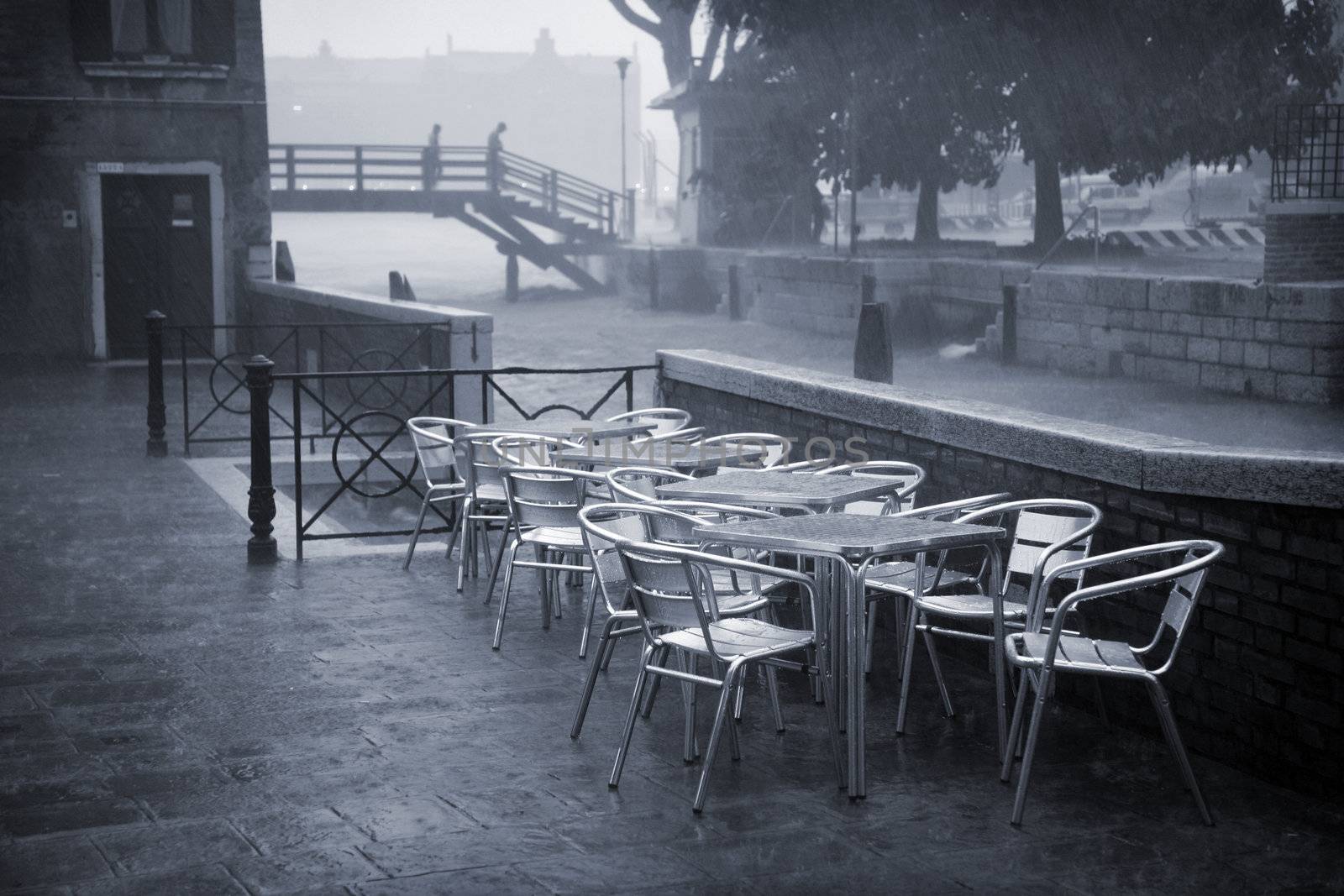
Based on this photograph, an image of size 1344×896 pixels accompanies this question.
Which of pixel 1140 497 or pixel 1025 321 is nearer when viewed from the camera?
pixel 1140 497

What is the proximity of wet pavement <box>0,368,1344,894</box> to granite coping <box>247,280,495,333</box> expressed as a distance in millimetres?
5703

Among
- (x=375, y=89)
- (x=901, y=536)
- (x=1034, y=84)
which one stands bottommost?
(x=901, y=536)

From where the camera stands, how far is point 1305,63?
72.4 ft

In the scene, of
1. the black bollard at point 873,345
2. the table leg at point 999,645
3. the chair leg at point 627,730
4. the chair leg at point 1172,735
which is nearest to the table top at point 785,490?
the table leg at point 999,645

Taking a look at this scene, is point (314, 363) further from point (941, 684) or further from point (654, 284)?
point (654, 284)

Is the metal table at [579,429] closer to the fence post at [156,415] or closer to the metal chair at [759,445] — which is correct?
the metal chair at [759,445]

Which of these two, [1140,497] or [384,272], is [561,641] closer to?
[1140,497]

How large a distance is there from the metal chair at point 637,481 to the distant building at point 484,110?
9464 centimetres

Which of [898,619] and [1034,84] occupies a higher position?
[1034,84]

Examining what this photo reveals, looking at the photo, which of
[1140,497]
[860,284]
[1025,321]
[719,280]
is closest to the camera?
[1140,497]

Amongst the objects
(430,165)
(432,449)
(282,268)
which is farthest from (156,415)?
(430,165)

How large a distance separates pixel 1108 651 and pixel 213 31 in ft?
55.9

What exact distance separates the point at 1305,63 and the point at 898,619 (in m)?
18.9

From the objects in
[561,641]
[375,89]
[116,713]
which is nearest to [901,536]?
[561,641]
